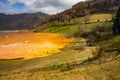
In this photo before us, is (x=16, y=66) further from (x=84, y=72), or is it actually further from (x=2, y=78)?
(x=84, y=72)

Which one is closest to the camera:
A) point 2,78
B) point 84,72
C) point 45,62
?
point 84,72

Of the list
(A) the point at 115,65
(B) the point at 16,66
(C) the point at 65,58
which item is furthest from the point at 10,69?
(A) the point at 115,65

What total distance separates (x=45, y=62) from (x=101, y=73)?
1001 inches

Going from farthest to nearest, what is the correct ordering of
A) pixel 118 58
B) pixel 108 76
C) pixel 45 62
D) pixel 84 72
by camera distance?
pixel 45 62 → pixel 118 58 → pixel 84 72 → pixel 108 76

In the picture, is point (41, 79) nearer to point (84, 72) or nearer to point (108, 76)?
point (84, 72)

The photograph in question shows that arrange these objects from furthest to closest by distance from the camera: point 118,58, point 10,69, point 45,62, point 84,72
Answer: point 45,62
point 10,69
point 118,58
point 84,72

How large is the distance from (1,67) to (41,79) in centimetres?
2410

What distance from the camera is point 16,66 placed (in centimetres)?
6681

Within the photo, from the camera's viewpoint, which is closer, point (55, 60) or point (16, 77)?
point (16, 77)

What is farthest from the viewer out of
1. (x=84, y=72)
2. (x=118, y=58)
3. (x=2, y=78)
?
(x=118, y=58)

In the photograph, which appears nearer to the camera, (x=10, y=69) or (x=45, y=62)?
(x=10, y=69)

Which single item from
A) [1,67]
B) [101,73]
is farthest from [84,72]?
[1,67]

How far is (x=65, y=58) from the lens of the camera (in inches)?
2854

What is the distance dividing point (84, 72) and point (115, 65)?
6.97 meters
